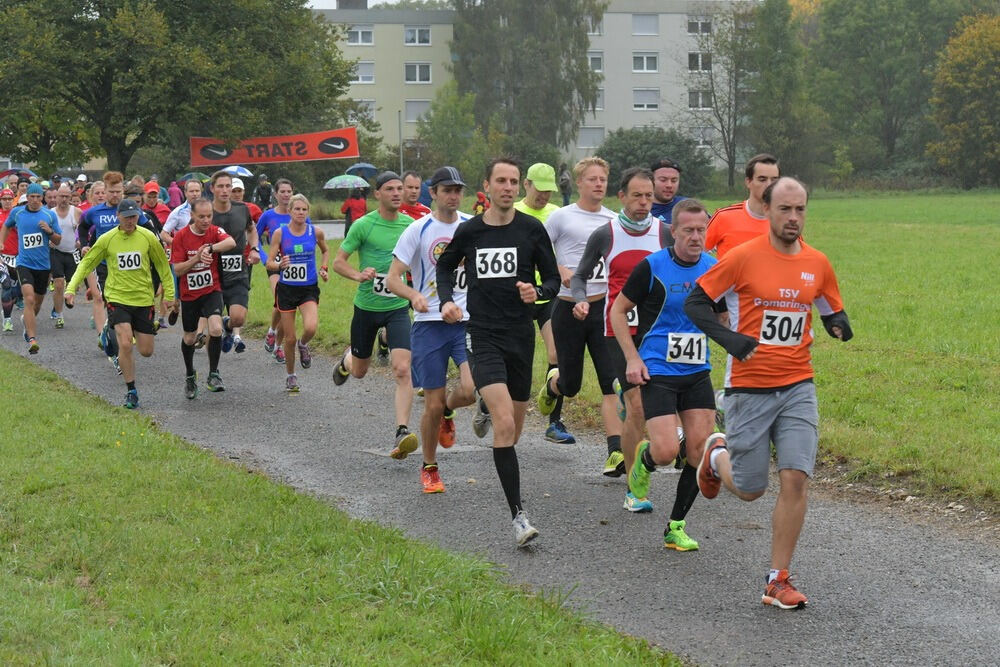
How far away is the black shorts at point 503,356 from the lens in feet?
25.6

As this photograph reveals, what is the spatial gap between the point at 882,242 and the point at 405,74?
69221mm

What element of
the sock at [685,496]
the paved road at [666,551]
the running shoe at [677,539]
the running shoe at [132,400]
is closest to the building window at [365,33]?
the running shoe at [132,400]

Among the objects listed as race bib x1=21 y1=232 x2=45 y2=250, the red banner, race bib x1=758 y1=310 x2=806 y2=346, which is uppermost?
the red banner

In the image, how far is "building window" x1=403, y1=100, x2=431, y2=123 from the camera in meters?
96.5

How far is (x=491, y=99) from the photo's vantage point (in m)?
86.1

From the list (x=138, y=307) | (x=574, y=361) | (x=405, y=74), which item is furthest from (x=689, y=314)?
(x=405, y=74)

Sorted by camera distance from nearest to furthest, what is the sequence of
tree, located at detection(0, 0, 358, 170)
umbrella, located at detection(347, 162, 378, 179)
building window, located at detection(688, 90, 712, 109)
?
1. umbrella, located at detection(347, 162, 378, 179)
2. tree, located at detection(0, 0, 358, 170)
3. building window, located at detection(688, 90, 712, 109)

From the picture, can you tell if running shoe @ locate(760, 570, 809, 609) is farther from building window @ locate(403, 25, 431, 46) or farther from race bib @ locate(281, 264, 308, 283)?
building window @ locate(403, 25, 431, 46)

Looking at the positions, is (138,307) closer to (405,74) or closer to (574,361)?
(574,361)

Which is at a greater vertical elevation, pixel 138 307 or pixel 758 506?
pixel 138 307

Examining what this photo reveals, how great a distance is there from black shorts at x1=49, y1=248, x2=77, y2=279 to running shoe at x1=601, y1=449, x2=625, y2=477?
13.4 metres

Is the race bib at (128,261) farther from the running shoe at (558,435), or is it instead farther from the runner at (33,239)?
the runner at (33,239)

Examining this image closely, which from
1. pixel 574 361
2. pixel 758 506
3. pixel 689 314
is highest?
pixel 689 314

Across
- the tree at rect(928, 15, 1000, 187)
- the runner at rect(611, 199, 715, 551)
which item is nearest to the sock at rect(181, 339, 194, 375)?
the runner at rect(611, 199, 715, 551)
